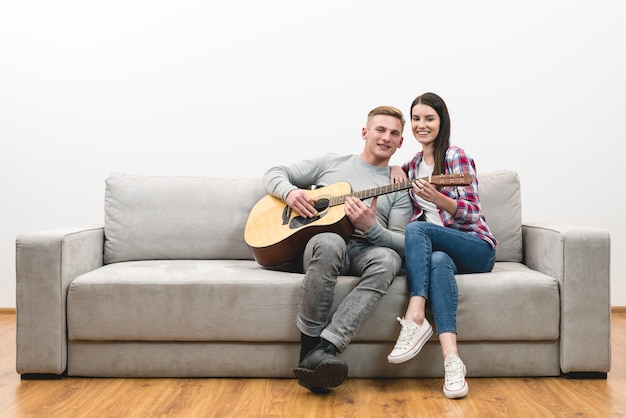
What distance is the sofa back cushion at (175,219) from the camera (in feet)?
8.26

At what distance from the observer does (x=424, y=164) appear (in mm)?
2266

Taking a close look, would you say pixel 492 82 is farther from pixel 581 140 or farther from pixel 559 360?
pixel 559 360

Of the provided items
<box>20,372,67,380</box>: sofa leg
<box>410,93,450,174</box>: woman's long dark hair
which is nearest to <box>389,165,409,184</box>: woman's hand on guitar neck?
<box>410,93,450,174</box>: woman's long dark hair

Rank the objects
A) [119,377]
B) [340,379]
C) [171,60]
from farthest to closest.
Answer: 1. [171,60]
2. [119,377]
3. [340,379]

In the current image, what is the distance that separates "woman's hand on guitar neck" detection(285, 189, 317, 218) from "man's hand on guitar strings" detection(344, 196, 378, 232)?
0.15 meters

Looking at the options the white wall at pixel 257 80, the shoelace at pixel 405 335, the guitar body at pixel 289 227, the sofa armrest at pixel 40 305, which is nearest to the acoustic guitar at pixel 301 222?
the guitar body at pixel 289 227

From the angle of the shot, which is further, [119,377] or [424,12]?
[424,12]

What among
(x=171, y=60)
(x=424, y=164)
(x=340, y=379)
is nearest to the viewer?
(x=340, y=379)

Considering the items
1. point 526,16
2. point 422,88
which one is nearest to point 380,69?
point 422,88

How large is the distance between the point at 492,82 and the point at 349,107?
2.51 ft

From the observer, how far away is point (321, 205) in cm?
220

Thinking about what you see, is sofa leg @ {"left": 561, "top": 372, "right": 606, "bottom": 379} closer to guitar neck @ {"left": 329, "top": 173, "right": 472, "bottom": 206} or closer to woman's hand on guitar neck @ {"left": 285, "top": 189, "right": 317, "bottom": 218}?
guitar neck @ {"left": 329, "top": 173, "right": 472, "bottom": 206}

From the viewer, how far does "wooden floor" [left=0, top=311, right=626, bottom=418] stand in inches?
67.9

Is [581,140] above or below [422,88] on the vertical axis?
below
